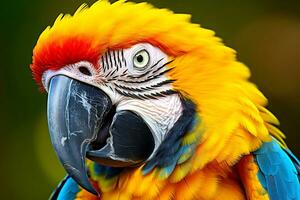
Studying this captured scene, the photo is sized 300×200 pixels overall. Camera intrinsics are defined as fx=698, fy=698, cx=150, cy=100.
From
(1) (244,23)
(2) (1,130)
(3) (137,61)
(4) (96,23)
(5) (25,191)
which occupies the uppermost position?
(4) (96,23)

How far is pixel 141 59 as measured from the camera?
5.91 feet

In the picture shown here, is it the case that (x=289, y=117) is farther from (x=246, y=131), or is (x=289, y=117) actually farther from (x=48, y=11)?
(x=246, y=131)

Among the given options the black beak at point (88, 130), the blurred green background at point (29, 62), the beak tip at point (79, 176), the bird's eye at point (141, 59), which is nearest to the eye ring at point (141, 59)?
the bird's eye at point (141, 59)

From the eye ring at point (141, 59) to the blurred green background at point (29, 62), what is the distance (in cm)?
184

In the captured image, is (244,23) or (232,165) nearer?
(232,165)

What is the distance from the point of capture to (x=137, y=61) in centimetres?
180

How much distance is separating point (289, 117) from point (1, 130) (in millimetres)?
1593

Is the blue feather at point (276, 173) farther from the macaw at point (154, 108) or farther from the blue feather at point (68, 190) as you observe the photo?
the blue feather at point (68, 190)

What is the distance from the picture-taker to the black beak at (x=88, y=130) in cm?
168

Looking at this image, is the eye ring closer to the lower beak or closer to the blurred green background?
the lower beak

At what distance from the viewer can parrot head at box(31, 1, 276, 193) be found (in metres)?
1.71

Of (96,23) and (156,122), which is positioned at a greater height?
(96,23)

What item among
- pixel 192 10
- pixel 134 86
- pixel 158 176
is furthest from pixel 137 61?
pixel 192 10

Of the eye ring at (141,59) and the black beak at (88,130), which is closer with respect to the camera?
the black beak at (88,130)
